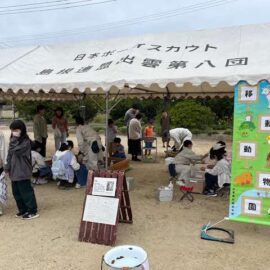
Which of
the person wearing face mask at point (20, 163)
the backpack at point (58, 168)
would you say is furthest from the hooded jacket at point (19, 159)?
the backpack at point (58, 168)

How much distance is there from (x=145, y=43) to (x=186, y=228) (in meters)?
3.42

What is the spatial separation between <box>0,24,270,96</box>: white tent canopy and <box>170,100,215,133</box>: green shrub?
421 inches

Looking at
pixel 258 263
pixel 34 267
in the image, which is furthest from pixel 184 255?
pixel 34 267

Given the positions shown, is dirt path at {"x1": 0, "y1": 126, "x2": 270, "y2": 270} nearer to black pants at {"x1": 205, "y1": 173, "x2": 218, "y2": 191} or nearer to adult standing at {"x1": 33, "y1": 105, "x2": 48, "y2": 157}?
black pants at {"x1": 205, "y1": 173, "x2": 218, "y2": 191}

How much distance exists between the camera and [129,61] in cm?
591

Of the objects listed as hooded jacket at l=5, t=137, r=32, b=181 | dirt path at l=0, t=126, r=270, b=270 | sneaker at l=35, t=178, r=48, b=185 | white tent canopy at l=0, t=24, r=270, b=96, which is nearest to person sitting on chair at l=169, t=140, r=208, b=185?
dirt path at l=0, t=126, r=270, b=270

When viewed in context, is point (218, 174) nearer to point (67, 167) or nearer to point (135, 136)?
point (67, 167)

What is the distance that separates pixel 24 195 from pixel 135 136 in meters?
5.74

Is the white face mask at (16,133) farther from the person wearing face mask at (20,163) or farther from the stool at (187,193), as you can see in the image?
the stool at (187,193)

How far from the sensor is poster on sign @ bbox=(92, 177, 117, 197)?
14.4ft

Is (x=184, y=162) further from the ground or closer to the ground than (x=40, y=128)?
closer to the ground

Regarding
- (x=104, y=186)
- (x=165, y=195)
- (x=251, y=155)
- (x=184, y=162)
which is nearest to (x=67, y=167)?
(x=165, y=195)

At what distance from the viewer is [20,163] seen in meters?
4.99

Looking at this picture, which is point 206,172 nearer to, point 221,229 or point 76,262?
point 221,229
